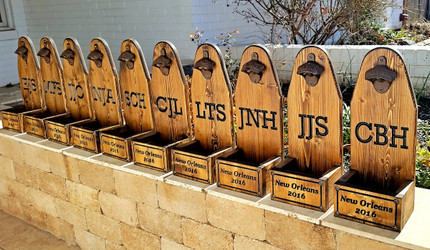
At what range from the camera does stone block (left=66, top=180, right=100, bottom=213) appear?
2.65 meters

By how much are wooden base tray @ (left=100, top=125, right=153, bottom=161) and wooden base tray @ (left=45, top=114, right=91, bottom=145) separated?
0.95 ft

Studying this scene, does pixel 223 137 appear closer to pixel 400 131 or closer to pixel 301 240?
pixel 301 240

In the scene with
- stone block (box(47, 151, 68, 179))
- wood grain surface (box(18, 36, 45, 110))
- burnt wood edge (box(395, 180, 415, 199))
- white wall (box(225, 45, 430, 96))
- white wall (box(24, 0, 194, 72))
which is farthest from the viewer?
white wall (box(24, 0, 194, 72))

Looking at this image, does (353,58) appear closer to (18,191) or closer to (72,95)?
(72,95)

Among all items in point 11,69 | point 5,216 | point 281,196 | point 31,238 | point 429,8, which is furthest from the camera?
point 429,8

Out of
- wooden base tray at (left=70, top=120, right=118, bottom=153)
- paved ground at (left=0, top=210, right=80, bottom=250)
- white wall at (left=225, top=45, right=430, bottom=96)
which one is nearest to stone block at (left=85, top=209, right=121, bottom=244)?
paved ground at (left=0, top=210, right=80, bottom=250)

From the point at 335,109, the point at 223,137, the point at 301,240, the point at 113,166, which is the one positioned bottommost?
the point at 301,240

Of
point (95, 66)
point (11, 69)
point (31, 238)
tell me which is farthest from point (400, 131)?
point (11, 69)

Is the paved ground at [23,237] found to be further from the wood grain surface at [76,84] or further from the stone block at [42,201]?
the wood grain surface at [76,84]

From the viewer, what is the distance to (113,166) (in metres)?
2.38

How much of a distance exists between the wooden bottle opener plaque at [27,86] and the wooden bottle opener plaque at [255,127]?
1.59 meters

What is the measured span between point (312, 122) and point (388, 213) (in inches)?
18.2

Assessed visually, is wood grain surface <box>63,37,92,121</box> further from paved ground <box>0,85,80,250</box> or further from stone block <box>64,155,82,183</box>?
paved ground <box>0,85,80,250</box>

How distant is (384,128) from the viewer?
1.66 meters
